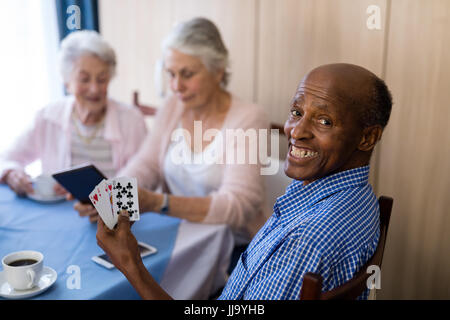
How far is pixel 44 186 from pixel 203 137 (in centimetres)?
65

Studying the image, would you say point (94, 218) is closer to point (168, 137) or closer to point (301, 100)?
point (168, 137)

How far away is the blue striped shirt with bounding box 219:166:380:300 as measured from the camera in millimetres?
807

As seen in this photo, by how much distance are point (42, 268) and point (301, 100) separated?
0.75 meters

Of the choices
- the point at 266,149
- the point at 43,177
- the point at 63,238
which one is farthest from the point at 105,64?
the point at 63,238

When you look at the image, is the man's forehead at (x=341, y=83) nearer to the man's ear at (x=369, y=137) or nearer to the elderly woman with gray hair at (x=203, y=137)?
the man's ear at (x=369, y=137)

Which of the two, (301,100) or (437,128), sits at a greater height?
(301,100)

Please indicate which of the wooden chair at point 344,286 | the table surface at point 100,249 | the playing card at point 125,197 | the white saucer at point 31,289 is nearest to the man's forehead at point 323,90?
the wooden chair at point 344,286

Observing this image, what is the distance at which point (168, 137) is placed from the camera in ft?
6.33

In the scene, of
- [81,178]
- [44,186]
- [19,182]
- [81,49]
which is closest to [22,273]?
[81,178]

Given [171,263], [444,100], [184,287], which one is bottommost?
[184,287]

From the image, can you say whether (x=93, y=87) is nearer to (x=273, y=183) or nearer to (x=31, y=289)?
→ (x=273, y=183)

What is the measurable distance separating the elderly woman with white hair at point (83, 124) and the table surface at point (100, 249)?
19.9 inches

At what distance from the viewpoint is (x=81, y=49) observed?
6.70 feet

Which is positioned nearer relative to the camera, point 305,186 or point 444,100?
point 305,186
